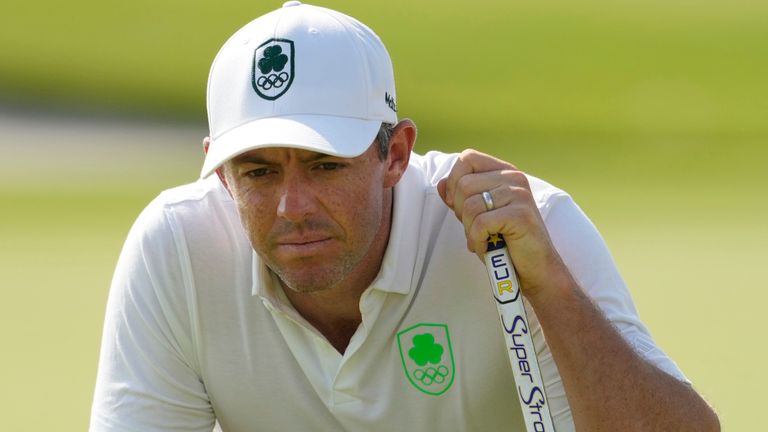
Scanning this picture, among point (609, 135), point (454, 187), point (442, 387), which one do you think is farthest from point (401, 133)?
point (609, 135)

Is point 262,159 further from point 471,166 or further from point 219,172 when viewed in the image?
point 471,166

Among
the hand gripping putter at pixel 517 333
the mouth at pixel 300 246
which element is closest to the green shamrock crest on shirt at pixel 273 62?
the mouth at pixel 300 246

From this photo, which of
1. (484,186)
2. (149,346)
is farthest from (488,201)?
(149,346)

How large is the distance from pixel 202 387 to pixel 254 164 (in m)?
0.38

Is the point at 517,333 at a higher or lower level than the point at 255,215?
lower

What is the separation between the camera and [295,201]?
5.86ft

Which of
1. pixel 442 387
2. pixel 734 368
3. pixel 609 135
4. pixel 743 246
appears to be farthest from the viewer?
pixel 609 135

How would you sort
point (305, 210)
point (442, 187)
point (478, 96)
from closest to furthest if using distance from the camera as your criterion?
point (305, 210)
point (442, 187)
point (478, 96)

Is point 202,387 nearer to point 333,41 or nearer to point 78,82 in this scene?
point 333,41

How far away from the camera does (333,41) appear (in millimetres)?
1879

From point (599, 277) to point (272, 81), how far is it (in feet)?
1.74

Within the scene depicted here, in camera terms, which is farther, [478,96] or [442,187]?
[478,96]

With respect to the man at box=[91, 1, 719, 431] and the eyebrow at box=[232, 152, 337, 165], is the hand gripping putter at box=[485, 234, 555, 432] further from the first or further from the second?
the eyebrow at box=[232, 152, 337, 165]

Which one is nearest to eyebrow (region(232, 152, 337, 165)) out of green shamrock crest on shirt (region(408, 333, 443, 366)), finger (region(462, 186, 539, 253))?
finger (region(462, 186, 539, 253))
